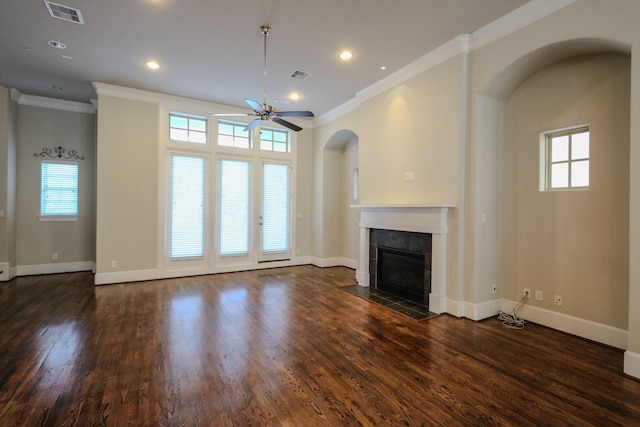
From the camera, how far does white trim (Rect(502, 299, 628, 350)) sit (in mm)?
2962

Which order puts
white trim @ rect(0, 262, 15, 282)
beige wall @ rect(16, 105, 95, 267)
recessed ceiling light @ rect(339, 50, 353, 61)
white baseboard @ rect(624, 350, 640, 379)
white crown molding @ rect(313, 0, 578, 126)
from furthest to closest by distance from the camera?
1. beige wall @ rect(16, 105, 95, 267)
2. white trim @ rect(0, 262, 15, 282)
3. recessed ceiling light @ rect(339, 50, 353, 61)
4. white crown molding @ rect(313, 0, 578, 126)
5. white baseboard @ rect(624, 350, 640, 379)

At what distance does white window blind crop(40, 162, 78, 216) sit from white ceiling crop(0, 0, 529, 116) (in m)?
1.56

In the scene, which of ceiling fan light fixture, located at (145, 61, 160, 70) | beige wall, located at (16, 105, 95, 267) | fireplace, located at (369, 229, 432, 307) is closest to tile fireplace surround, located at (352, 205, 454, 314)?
fireplace, located at (369, 229, 432, 307)

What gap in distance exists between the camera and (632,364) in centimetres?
246

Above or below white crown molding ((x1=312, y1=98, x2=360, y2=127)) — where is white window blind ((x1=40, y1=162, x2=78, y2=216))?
below

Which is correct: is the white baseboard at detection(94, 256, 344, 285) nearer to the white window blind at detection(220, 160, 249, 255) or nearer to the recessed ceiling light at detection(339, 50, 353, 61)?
the white window blind at detection(220, 160, 249, 255)

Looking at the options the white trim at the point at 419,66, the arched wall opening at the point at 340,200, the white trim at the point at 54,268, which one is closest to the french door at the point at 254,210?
the arched wall opening at the point at 340,200

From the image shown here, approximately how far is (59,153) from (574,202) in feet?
28.7

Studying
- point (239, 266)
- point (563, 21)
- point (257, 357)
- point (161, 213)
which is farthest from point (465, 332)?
point (161, 213)

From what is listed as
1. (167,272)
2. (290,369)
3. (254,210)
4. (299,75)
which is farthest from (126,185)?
(290,369)

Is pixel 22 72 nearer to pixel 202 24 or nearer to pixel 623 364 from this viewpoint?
pixel 202 24

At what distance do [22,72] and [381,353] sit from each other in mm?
6745

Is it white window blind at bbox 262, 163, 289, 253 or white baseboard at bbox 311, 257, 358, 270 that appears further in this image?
white baseboard at bbox 311, 257, 358, 270

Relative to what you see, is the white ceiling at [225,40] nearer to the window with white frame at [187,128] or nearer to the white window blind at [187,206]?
the window with white frame at [187,128]
